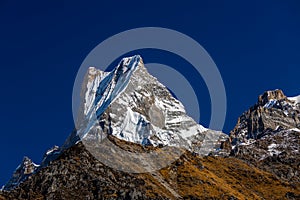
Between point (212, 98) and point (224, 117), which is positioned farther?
point (224, 117)

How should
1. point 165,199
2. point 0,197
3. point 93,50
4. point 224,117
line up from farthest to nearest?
point 165,199
point 0,197
point 224,117
point 93,50

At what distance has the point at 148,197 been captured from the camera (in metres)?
194

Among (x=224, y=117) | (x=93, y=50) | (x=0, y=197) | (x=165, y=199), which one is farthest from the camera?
(x=165, y=199)

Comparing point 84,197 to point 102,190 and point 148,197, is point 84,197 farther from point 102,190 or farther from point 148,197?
point 148,197

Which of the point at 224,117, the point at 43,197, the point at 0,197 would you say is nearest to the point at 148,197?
the point at 43,197

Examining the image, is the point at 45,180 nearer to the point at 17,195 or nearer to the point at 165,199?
the point at 17,195

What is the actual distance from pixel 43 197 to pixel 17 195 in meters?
10.3

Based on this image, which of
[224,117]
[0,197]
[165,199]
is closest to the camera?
[224,117]

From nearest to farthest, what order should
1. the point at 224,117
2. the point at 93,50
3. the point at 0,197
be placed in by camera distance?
the point at 93,50, the point at 224,117, the point at 0,197

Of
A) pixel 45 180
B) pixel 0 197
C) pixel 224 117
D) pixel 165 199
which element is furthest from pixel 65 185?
pixel 224 117

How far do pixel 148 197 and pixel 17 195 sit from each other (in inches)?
1680

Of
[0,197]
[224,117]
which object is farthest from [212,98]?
[0,197]

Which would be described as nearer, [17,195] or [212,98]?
[212,98]

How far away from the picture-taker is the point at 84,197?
191 meters
